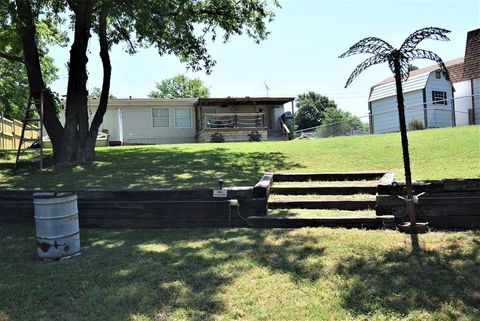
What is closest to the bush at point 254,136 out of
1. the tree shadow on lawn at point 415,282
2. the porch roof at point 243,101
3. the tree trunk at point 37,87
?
the porch roof at point 243,101

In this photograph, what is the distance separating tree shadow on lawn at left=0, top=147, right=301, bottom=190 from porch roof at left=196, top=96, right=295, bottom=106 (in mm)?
15154

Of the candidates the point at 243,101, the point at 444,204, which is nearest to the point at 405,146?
the point at 444,204

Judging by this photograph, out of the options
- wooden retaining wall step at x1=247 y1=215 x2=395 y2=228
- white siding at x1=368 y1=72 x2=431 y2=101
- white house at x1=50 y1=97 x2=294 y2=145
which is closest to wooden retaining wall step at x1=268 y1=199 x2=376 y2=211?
wooden retaining wall step at x1=247 y1=215 x2=395 y2=228

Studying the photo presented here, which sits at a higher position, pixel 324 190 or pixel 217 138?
pixel 217 138

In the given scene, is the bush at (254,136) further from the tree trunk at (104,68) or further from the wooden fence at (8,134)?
the tree trunk at (104,68)

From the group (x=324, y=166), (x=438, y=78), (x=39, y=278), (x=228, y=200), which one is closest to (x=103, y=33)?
(x=324, y=166)

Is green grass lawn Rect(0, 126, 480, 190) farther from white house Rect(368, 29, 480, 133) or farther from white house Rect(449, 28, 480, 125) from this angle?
white house Rect(449, 28, 480, 125)

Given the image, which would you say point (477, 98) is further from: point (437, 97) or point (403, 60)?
point (403, 60)

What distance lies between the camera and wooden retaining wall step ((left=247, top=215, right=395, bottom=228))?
608 cm

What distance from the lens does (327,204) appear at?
7.01m

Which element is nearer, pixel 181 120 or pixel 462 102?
pixel 462 102

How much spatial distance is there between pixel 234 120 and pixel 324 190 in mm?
19281

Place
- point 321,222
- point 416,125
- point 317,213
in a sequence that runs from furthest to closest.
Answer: point 416,125
point 317,213
point 321,222

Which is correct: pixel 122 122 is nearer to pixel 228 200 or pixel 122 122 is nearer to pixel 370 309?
pixel 228 200
